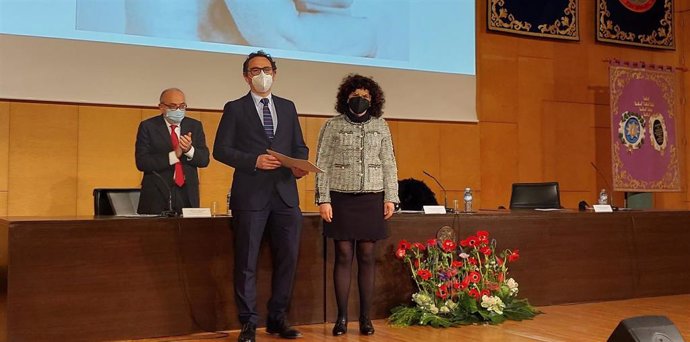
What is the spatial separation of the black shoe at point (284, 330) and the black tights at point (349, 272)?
0.25 m

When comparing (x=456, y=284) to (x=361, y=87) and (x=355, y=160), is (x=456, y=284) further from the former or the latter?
(x=361, y=87)

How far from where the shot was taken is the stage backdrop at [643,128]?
7.02 metres

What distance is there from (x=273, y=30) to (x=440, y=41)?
1630mm

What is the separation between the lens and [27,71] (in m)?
5.14

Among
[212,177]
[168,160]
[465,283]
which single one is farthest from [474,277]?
[212,177]

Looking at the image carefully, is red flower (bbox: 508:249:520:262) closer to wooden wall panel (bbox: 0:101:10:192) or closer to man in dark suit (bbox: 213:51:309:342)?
man in dark suit (bbox: 213:51:309:342)

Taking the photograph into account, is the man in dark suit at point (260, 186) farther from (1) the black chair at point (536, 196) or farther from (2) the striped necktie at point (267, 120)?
(1) the black chair at point (536, 196)

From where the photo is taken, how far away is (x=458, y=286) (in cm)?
398

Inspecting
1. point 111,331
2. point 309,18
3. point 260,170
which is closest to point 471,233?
point 260,170

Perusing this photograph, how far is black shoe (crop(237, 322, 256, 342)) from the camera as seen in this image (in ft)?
10.9

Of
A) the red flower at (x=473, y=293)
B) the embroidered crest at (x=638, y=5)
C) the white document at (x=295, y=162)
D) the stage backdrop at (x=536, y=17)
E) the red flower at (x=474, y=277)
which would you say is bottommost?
the red flower at (x=473, y=293)

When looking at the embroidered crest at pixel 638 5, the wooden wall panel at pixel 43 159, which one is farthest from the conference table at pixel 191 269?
the embroidered crest at pixel 638 5

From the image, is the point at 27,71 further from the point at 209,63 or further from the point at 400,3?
the point at 400,3

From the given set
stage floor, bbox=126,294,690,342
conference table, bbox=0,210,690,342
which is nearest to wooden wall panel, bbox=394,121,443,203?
conference table, bbox=0,210,690,342
